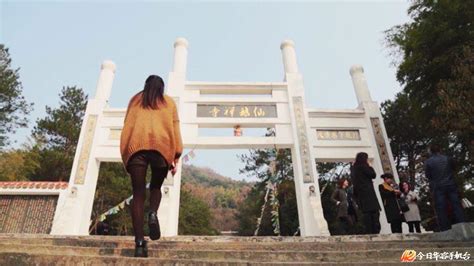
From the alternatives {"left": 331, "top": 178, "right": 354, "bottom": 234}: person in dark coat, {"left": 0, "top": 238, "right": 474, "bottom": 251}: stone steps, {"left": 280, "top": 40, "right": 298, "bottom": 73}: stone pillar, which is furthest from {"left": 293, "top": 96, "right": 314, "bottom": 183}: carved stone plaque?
{"left": 0, "top": 238, "right": 474, "bottom": 251}: stone steps

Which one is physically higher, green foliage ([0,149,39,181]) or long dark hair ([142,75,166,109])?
green foliage ([0,149,39,181])

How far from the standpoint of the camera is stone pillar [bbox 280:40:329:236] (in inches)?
347

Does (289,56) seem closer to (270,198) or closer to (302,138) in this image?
(302,138)

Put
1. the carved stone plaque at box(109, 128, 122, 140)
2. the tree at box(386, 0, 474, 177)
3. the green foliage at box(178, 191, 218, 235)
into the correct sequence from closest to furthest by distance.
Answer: the tree at box(386, 0, 474, 177), the carved stone plaque at box(109, 128, 122, 140), the green foliage at box(178, 191, 218, 235)

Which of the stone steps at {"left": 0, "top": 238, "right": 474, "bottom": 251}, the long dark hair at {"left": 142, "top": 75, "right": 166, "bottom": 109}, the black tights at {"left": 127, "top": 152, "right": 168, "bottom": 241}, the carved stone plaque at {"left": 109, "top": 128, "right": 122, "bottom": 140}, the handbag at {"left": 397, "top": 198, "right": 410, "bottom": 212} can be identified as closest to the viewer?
the black tights at {"left": 127, "top": 152, "right": 168, "bottom": 241}

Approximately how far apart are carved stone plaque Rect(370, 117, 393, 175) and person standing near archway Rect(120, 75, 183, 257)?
825 cm

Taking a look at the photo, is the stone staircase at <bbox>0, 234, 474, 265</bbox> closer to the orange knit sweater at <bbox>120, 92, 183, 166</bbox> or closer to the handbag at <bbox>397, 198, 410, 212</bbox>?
the orange knit sweater at <bbox>120, 92, 183, 166</bbox>

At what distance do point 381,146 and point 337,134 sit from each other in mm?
1257

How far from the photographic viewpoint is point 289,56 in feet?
37.9

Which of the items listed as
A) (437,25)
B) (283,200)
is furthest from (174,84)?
(283,200)

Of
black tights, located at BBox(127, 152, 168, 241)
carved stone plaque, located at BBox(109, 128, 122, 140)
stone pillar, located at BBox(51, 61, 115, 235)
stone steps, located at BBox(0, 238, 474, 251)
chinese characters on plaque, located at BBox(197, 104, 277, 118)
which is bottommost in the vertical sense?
stone steps, located at BBox(0, 238, 474, 251)

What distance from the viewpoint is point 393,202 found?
5637mm

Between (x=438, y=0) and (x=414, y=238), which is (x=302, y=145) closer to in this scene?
(x=438, y=0)

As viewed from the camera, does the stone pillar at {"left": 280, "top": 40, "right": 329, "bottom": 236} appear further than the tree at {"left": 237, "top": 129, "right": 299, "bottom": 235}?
No
